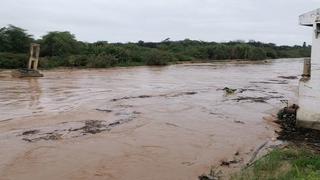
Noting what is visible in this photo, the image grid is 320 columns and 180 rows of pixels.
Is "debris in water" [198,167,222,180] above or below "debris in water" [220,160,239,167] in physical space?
below

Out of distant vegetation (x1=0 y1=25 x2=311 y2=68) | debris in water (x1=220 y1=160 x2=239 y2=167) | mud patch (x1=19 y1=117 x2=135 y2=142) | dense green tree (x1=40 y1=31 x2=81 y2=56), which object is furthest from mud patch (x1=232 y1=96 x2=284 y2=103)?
dense green tree (x1=40 y1=31 x2=81 y2=56)

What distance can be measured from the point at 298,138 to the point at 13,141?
21.4 ft

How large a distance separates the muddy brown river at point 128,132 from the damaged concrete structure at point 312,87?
37.5 inches

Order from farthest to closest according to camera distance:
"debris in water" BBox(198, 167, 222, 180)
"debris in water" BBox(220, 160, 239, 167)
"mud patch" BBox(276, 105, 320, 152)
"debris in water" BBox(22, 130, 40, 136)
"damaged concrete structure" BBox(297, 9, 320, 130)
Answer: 1. "debris in water" BBox(22, 130, 40, 136)
2. "damaged concrete structure" BBox(297, 9, 320, 130)
3. "mud patch" BBox(276, 105, 320, 152)
4. "debris in water" BBox(220, 160, 239, 167)
5. "debris in water" BBox(198, 167, 222, 180)

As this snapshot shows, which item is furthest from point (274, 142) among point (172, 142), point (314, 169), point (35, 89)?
point (35, 89)

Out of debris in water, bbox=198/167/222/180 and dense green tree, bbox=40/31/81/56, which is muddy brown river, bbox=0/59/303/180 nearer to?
debris in water, bbox=198/167/222/180

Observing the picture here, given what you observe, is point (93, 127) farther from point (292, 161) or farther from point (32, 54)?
point (32, 54)

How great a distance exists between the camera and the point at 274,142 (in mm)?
10953

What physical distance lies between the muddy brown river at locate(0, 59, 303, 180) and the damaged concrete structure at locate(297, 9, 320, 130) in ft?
3.12

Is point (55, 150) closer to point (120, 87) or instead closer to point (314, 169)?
point (314, 169)

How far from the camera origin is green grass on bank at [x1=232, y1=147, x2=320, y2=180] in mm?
7021

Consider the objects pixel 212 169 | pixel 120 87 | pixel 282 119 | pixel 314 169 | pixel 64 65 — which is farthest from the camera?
pixel 64 65

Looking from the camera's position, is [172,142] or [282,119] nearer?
[172,142]

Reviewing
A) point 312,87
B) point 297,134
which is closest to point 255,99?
point 312,87
